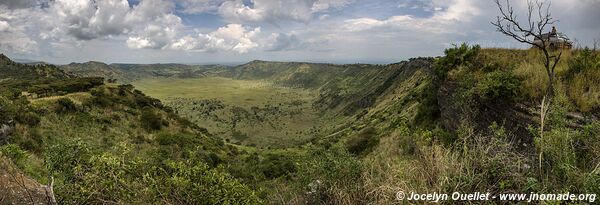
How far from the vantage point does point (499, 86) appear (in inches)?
616

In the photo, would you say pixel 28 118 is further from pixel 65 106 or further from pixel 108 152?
pixel 108 152

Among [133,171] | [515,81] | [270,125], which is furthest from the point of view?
[270,125]

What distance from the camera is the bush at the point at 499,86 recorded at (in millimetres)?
15060

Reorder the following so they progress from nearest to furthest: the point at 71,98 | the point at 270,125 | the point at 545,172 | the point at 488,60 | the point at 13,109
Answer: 1. the point at 545,172
2. the point at 488,60
3. the point at 13,109
4. the point at 71,98
5. the point at 270,125

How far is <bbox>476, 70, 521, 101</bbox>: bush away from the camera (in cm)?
1506

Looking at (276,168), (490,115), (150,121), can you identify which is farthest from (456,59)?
(150,121)

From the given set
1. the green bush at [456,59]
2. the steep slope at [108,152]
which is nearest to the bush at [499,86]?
the green bush at [456,59]

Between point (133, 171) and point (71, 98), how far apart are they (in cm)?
4597

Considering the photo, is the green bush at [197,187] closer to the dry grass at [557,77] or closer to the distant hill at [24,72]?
the dry grass at [557,77]

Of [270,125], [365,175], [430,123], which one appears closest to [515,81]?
[365,175]

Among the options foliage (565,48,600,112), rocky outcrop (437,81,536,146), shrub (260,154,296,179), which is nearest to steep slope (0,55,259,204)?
shrub (260,154,296,179)

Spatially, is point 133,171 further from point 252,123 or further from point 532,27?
point 252,123

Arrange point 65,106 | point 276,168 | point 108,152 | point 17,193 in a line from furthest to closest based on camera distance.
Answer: point 276,168 < point 65,106 < point 108,152 < point 17,193

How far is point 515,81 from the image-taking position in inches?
598
